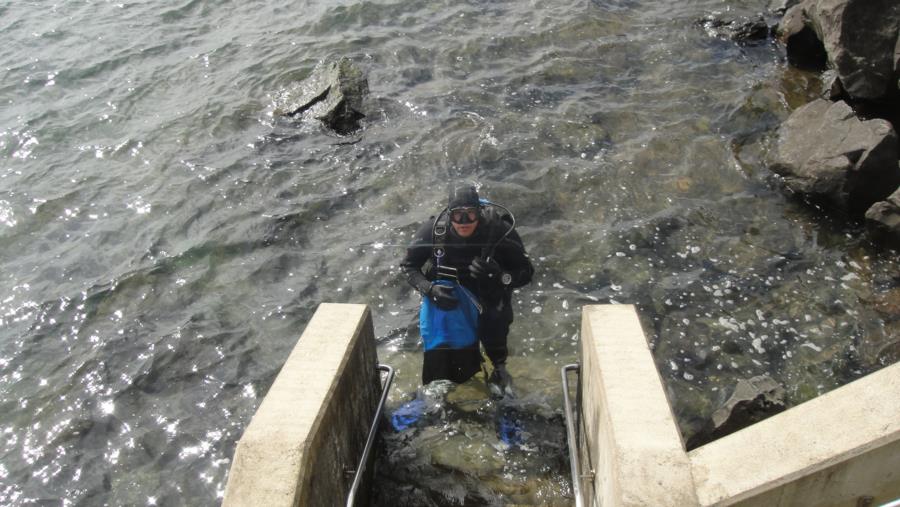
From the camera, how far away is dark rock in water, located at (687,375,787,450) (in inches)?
235

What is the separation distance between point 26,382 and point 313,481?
4562 millimetres

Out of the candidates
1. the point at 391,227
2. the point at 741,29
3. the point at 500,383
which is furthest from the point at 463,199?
the point at 741,29

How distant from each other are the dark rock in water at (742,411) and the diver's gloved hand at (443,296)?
238 cm

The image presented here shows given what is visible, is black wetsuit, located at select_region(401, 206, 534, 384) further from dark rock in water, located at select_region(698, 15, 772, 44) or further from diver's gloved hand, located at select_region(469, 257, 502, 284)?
dark rock in water, located at select_region(698, 15, 772, 44)

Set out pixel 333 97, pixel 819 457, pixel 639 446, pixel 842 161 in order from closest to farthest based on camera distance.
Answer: pixel 819 457, pixel 639 446, pixel 842 161, pixel 333 97

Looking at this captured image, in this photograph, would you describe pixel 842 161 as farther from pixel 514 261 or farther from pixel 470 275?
pixel 470 275

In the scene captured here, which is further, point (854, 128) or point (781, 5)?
point (781, 5)

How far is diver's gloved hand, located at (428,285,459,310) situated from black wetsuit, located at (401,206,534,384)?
0.09 metres

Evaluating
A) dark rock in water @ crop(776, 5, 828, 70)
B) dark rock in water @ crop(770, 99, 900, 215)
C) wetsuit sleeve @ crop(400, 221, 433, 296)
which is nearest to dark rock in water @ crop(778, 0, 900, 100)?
dark rock in water @ crop(770, 99, 900, 215)

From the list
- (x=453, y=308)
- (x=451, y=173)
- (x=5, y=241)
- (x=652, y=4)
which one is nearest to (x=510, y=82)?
(x=451, y=173)

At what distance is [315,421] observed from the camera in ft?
14.6

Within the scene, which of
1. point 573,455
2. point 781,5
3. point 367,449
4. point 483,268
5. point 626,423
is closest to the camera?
point 626,423

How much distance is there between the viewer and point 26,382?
7270 millimetres

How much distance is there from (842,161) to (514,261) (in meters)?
4.87
